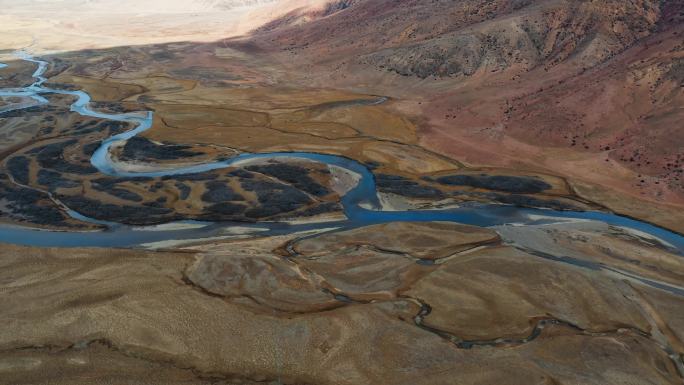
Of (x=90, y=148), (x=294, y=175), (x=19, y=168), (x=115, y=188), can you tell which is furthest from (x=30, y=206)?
(x=294, y=175)

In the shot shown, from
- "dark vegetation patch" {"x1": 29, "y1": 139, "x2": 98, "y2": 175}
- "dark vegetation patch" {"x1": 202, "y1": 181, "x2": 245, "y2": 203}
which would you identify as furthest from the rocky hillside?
"dark vegetation patch" {"x1": 29, "y1": 139, "x2": 98, "y2": 175}

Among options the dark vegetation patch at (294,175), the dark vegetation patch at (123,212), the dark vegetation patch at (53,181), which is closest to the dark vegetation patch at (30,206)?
the dark vegetation patch at (123,212)

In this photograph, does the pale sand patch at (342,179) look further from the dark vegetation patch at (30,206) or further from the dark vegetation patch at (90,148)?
the dark vegetation patch at (90,148)

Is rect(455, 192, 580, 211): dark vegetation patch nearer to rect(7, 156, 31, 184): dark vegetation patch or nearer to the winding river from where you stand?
the winding river

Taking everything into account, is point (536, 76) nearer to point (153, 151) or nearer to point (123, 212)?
point (153, 151)

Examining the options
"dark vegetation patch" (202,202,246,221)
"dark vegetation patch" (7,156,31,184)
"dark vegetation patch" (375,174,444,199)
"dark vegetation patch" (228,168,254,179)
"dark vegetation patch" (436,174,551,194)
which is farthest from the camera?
"dark vegetation patch" (228,168,254,179)

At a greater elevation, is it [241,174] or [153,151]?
[153,151]

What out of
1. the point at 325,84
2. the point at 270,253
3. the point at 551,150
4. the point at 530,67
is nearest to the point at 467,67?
the point at 530,67
